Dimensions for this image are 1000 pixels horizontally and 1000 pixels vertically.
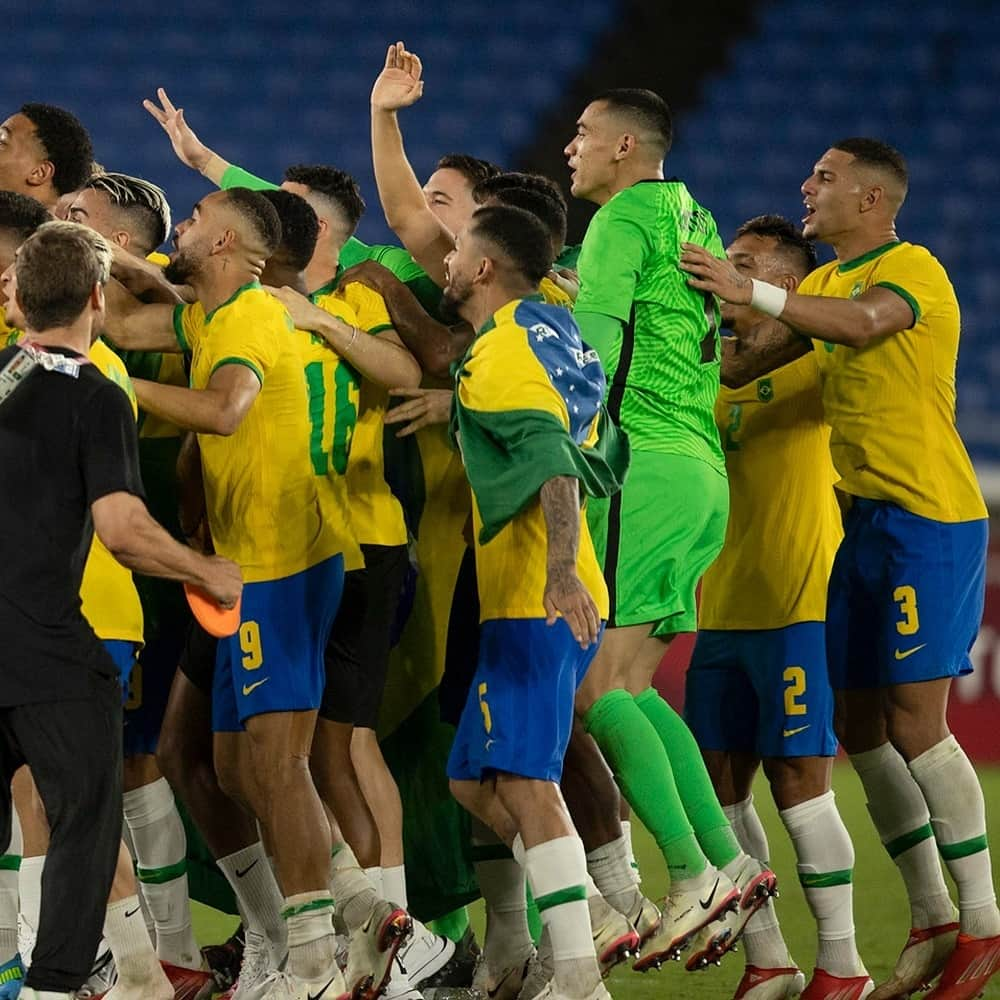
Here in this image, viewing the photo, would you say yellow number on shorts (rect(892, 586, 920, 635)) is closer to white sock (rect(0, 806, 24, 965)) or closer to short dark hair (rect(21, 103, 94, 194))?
white sock (rect(0, 806, 24, 965))

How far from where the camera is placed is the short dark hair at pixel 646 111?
591cm

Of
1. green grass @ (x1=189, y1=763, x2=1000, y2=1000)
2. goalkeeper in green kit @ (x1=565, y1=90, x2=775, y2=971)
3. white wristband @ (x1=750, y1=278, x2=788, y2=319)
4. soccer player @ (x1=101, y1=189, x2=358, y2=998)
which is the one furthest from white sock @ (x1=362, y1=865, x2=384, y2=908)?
white wristband @ (x1=750, y1=278, x2=788, y2=319)

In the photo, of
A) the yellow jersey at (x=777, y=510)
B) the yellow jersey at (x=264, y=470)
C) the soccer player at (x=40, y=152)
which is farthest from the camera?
the soccer player at (x=40, y=152)

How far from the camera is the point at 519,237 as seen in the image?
16.9ft

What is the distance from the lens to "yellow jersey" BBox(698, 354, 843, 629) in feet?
20.6

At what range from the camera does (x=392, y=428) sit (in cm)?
630

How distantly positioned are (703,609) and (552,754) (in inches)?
69.2

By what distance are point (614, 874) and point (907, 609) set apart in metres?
1.22

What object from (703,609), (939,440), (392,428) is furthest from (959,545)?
(392,428)

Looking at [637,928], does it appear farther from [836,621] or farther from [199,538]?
[199,538]

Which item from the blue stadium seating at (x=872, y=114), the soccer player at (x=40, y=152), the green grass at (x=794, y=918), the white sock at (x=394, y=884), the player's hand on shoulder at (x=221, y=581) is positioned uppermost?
the blue stadium seating at (x=872, y=114)

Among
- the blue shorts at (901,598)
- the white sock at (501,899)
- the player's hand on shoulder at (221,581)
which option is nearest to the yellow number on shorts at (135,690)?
the white sock at (501,899)

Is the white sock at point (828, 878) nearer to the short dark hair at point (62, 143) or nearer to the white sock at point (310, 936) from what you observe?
the white sock at point (310, 936)

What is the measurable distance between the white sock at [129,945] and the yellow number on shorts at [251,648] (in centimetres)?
72
